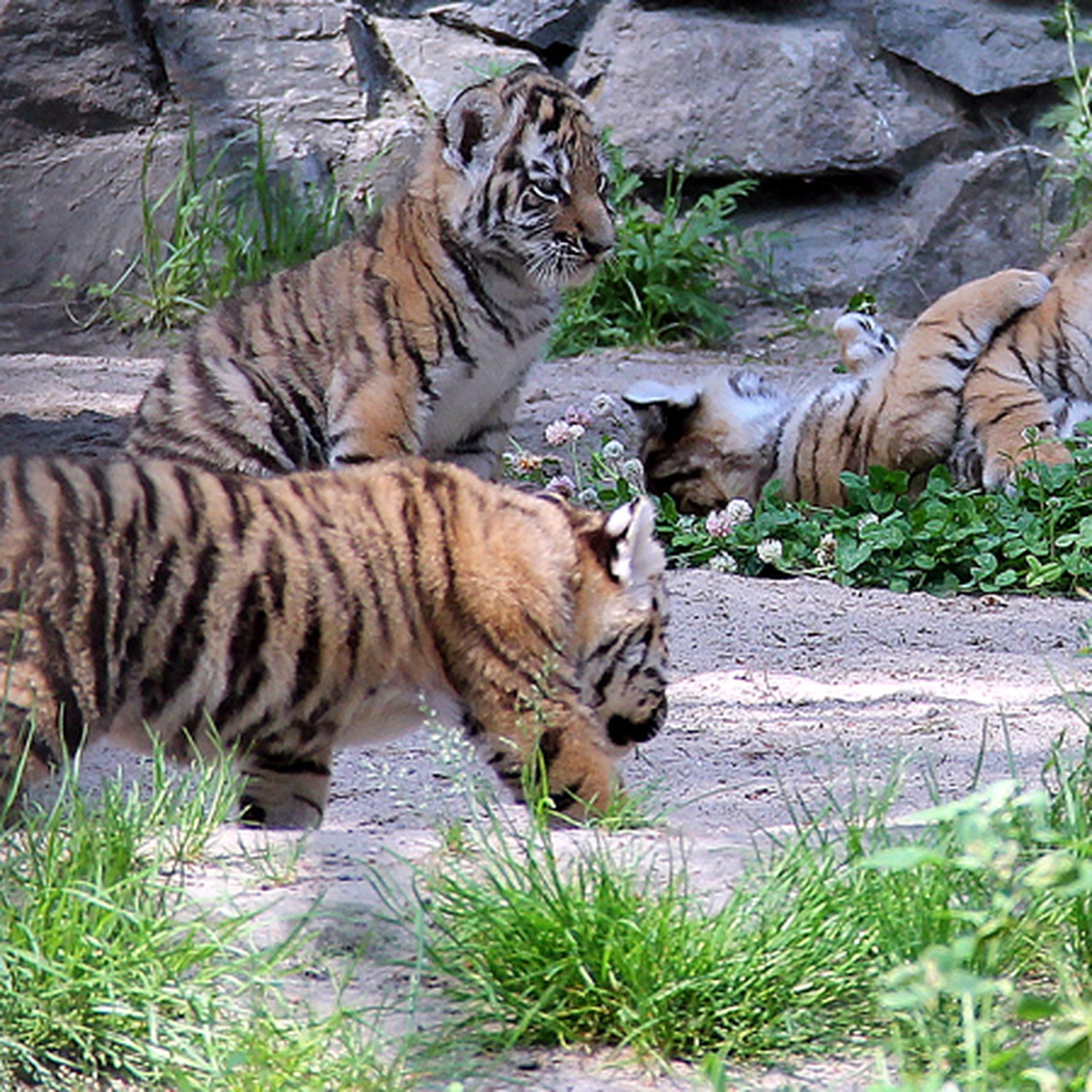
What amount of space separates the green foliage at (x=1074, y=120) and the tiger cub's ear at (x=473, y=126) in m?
4.03

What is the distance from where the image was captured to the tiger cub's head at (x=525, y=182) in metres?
5.52

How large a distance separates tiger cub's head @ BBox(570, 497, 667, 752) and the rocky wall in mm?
5674

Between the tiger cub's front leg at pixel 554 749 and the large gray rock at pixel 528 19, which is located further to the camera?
the large gray rock at pixel 528 19

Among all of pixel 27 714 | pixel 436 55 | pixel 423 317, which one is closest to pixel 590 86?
pixel 423 317

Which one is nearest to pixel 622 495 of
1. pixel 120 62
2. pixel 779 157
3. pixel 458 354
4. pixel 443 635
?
pixel 458 354

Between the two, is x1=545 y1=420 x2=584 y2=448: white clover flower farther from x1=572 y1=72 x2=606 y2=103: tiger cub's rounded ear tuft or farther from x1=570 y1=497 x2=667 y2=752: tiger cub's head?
x1=570 y1=497 x2=667 y2=752: tiger cub's head

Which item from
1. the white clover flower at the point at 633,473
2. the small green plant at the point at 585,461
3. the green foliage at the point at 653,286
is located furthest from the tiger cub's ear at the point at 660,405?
the green foliage at the point at 653,286

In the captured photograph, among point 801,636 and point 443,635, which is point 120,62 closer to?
point 801,636

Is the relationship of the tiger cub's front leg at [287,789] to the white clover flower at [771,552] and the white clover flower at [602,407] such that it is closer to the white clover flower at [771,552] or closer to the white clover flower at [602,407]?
the white clover flower at [771,552]

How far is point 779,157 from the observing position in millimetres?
9297

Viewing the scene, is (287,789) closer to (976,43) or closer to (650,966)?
(650,966)

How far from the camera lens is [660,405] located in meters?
7.09

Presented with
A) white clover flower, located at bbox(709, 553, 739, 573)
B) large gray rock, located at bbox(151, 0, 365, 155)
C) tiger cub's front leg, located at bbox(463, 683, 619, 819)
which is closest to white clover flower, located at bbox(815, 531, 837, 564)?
white clover flower, located at bbox(709, 553, 739, 573)

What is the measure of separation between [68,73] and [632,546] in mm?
6331
